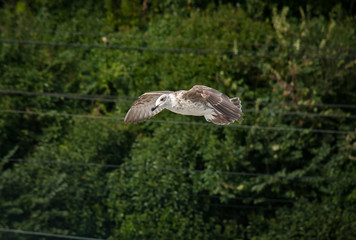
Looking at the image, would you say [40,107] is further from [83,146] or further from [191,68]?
[191,68]

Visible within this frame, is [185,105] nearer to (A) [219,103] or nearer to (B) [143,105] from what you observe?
(A) [219,103]

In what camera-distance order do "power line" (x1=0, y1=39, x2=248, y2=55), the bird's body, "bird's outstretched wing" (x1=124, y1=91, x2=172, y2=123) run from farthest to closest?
1. "power line" (x1=0, y1=39, x2=248, y2=55)
2. "bird's outstretched wing" (x1=124, y1=91, x2=172, y2=123)
3. the bird's body

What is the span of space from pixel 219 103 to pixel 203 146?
4.53 meters

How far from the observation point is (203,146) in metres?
8.96

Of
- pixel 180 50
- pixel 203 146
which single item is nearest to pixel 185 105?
pixel 203 146

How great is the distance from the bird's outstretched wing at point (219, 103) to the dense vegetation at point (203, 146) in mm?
3916

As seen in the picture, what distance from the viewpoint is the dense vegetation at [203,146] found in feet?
28.9

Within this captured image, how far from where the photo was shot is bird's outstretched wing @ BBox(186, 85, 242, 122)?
4.34m

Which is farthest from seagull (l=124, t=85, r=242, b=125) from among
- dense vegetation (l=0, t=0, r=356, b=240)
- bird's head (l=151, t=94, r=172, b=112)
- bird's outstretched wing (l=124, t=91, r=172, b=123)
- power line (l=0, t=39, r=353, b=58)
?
power line (l=0, t=39, r=353, b=58)

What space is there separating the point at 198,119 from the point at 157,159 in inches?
31.4

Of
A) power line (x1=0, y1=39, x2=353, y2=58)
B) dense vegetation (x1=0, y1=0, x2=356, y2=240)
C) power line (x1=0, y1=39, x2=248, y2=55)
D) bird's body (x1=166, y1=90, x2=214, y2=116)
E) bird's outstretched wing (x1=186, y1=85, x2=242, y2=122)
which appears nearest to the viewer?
bird's outstretched wing (x1=186, y1=85, x2=242, y2=122)

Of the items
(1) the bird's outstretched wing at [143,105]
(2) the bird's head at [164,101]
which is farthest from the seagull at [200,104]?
(1) the bird's outstretched wing at [143,105]

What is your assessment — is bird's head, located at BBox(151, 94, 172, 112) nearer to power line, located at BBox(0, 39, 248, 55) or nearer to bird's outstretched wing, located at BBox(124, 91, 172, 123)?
bird's outstretched wing, located at BBox(124, 91, 172, 123)

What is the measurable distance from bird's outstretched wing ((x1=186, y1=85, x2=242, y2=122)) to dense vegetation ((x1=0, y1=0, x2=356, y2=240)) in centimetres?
392
